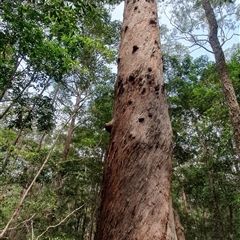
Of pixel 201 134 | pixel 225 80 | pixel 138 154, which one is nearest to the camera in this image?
pixel 138 154

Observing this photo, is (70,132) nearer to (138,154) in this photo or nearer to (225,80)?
(225,80)

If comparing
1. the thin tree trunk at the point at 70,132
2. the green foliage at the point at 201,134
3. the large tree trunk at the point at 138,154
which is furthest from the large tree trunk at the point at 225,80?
the thin tree trunk at the point at 70,132

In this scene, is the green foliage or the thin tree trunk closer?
the green foliage

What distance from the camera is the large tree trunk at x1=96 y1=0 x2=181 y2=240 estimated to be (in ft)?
3.07

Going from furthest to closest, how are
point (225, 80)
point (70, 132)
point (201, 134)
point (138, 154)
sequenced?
1. point (70, 132)
2. point (201, 134)
3. point (225, 80)
4. point (138, 154)

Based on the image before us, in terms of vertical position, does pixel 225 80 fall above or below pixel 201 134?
below

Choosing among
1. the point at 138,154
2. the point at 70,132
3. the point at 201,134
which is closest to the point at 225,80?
the point at 201,134

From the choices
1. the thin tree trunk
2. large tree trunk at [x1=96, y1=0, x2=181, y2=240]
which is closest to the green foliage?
the thin tree trunk

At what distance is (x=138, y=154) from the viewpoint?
1.08m

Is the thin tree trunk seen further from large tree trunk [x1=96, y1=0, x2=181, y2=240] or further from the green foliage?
large tree trunk [x1=96, y1=0, x2=181, y2=240]

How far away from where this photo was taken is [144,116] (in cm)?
120

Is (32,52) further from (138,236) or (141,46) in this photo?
(138,236)

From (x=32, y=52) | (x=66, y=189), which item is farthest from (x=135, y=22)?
(x=66, y=189)

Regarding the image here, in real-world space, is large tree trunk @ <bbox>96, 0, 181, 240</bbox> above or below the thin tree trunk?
below
